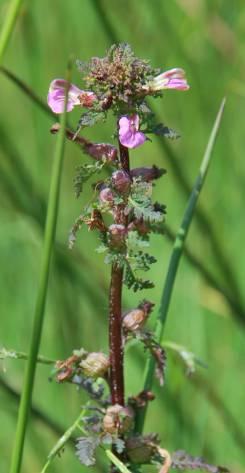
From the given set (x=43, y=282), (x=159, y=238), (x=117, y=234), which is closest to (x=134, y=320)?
(x=117, y=234)

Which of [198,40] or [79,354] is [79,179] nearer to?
[79,354]

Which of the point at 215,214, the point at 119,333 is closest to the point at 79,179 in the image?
the point at 119,333

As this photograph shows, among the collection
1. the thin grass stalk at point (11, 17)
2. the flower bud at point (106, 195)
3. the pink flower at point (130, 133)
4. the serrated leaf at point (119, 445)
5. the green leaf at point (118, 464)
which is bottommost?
the green leaf at point (118, 464)

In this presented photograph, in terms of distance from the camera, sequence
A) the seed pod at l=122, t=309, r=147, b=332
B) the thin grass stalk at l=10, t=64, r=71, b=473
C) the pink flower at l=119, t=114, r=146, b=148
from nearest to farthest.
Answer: the thin grass stalk at l=10, t=64, r=71, b=473 → the pink flower at l=119, t=114, r=146, b=148 → the seed pod at l=122, t=309, r=147, b=332

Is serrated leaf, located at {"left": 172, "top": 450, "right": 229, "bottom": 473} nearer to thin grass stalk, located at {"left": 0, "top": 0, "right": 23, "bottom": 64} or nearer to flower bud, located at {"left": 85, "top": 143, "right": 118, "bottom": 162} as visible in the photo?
flower bud, located at {"left": 85, "top": 143, "right": 118, "bottom": 162}

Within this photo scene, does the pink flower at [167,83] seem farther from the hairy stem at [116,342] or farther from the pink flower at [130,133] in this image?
the hairy stem at [116,342]

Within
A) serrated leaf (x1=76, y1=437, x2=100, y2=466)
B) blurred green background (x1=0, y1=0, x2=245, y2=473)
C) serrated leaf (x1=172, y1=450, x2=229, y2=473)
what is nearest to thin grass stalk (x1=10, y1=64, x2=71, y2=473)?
serrated leaf (x1=76, y1=437, x2=100, y2=466)

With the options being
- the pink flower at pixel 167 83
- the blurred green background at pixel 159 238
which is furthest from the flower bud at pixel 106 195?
the blurred green background at pixel 159 238

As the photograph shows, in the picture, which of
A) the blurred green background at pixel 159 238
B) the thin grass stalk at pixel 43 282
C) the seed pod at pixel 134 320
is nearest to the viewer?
the thin grass stalk at pixel 43 282
